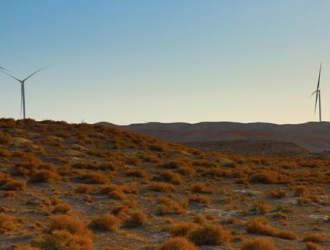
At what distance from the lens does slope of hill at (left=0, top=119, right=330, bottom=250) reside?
1645 cm

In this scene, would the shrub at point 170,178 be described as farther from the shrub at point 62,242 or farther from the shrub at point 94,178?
the shrub at point 62,242

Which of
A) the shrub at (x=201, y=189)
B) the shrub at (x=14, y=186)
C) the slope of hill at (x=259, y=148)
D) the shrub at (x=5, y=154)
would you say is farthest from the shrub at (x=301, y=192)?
the slope of hill at (x=259, y=148)

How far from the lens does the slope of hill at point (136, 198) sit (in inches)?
648

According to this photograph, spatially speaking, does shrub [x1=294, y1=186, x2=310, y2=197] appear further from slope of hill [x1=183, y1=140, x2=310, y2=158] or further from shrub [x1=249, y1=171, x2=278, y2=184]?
slope of hill [x1=183, y1=140, x2=310, y2=158]

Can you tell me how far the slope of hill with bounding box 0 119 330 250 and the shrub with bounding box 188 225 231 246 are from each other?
34 mm

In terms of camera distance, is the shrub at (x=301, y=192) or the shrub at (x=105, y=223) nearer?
the shrub at (x=105, y=223)

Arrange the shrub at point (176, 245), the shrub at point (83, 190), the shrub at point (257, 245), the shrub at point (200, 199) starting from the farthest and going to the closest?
1. the shrub at point (83, 190)
2. the shrub at point (200, 199)
3. the shrub at point (257, 245)
4. the shrub at point (176, 245)

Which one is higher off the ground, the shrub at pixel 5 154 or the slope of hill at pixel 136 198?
the shrub at pixel 5 154

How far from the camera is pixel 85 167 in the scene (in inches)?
1416

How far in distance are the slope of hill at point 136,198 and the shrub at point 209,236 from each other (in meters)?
0.03

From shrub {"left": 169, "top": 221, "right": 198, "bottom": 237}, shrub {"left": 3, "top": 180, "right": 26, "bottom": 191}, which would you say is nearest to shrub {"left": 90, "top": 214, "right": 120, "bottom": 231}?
shrub {"left": 169, "top": 221, "right": 198, "bottom": 237}

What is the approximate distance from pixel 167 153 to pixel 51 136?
11621 millimetres

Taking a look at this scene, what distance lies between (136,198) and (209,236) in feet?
34.8

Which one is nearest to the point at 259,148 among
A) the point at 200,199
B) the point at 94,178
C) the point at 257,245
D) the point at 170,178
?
the point at 170,178
